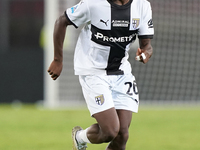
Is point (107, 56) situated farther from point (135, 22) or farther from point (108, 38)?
point (135, 22)

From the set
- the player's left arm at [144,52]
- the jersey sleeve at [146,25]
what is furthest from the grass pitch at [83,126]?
the jersey sleeve at [146,25]

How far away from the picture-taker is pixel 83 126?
9.09m

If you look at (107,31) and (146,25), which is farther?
(146,25)

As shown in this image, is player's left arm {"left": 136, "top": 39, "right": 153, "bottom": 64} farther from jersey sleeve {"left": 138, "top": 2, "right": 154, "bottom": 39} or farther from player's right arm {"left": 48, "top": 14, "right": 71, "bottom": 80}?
player's right arm {"left": 48, "top": 14, "right": 71, "bottom": 80}

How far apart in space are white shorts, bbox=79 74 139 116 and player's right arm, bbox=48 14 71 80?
0.34 meters

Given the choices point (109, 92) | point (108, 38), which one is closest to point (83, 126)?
point (109, 92)

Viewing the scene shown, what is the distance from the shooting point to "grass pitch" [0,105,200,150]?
7172 mm

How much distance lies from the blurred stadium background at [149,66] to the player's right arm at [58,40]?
6724 millimetres

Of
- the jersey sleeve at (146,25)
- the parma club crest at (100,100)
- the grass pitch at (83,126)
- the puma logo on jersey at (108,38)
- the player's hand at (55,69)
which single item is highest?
the jersey sleeve at (146,25)

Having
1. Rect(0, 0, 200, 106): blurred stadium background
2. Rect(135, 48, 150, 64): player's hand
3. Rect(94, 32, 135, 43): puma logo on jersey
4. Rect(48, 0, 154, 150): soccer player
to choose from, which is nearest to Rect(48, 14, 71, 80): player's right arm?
Rect(48, 0, 154, 150): soccer player

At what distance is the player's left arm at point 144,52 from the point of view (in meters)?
5.11

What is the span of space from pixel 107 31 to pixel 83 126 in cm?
405

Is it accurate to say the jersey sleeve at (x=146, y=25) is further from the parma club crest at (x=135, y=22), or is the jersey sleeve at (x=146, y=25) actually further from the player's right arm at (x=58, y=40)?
the player's right arm at (x=58, y=40)

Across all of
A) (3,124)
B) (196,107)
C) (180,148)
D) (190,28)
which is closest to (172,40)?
(190,28)
